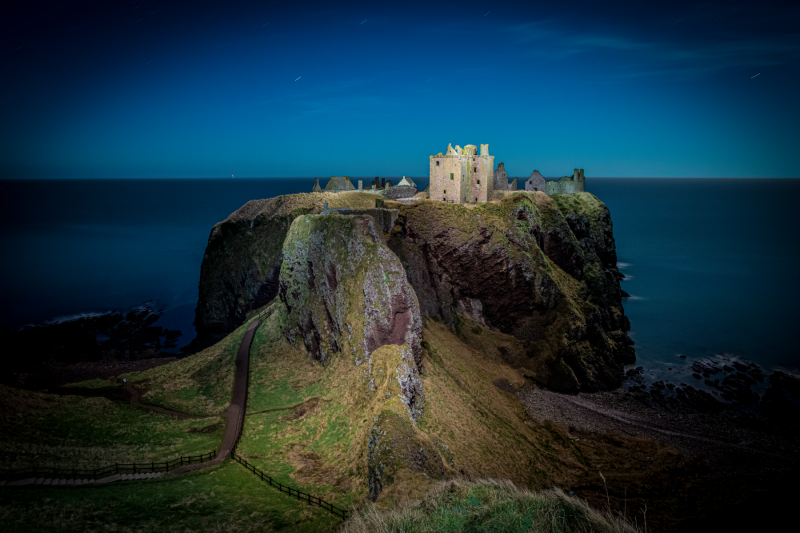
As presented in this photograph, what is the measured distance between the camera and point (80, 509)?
792 inches

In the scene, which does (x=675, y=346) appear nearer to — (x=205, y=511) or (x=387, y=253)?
(x=387, y=253)

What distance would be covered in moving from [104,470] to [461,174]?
Answer: 42.4m

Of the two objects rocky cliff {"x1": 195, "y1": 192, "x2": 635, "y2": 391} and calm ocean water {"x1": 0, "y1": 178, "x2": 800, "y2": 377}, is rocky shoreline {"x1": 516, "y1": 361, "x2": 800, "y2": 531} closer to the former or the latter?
rocky cliff {"x1": 195, "y1": 192, "x2": 635, "y2": 391}

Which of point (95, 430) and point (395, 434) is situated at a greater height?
point (395, 434)

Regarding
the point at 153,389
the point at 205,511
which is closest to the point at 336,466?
the point at 205,511

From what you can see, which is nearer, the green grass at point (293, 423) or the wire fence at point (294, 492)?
the wire fence at point (294, 492)

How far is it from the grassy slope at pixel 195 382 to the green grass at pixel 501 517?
26403 mm

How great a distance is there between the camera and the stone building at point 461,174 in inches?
2098

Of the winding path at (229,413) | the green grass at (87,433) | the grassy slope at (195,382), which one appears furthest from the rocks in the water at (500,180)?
the green grass at (87,433)

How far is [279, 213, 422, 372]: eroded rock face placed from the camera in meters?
35.1

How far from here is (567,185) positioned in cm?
7194

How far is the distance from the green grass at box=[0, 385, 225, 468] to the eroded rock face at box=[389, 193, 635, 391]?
1029 inches

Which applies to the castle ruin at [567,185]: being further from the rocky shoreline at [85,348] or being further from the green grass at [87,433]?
the rocky shoreline at [85,348]

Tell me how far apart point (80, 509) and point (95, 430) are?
36.6 feet
